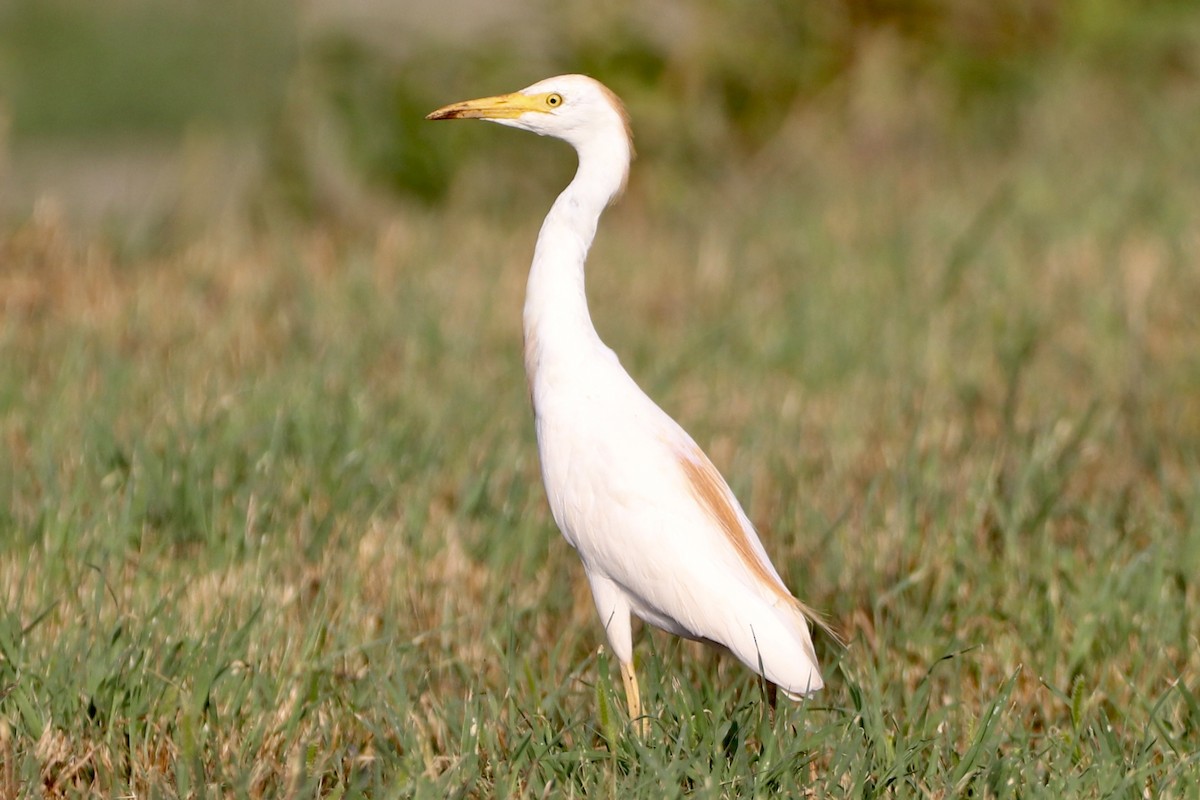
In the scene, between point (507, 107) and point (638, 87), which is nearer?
point (507, 107)

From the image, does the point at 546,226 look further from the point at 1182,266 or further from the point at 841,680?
the point at 1182,266

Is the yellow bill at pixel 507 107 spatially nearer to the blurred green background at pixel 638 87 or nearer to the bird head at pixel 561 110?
the bird head at pixel 561 110

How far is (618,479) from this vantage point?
290 cm

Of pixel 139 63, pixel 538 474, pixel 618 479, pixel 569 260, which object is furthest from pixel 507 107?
pixel 139 63

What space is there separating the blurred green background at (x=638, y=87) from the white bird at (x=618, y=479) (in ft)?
12.8

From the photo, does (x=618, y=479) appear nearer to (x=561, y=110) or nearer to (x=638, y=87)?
(x=561, y=110)

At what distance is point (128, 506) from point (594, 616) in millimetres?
1127

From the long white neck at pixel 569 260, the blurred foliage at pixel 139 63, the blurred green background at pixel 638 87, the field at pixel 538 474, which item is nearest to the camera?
the field at pixel 538 474

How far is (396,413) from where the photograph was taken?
459 centimetres

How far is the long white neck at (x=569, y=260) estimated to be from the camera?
9.97 ft

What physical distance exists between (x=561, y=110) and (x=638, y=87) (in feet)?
17.9

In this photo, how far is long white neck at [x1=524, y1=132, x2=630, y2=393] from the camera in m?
3.04

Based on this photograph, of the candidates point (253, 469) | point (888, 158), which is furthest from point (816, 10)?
point (253, 469)

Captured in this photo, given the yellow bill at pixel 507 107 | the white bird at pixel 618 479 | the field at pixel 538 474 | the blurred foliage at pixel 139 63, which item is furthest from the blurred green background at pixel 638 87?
the white bird at pixel 618 479
